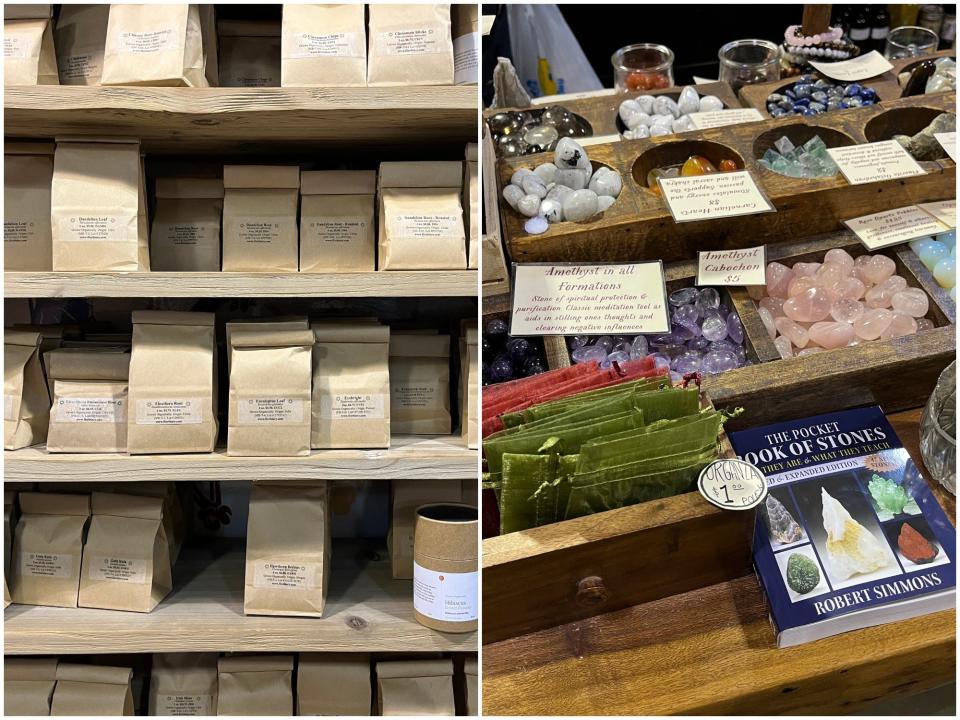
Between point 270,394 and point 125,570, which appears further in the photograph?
point 125,570

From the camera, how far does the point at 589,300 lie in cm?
151

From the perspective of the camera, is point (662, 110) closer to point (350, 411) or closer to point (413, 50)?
point (413, 50)

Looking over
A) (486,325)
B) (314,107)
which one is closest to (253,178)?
(314,107)

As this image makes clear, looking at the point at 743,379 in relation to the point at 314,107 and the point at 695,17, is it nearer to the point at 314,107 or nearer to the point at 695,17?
the point at 314,107

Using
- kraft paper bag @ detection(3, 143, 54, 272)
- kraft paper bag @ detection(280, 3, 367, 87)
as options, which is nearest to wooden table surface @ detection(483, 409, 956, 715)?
kraft paper bag @ detection(280, 3, 367, 87)

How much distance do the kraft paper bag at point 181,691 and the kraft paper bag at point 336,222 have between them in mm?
887

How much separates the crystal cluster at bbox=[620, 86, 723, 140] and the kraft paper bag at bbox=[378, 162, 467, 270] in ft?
1.81

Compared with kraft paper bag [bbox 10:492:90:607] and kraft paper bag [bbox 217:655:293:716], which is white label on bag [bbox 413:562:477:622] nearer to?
kraft paper bag [bbox 217:655:293:716]

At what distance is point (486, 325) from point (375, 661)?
0.77 meters

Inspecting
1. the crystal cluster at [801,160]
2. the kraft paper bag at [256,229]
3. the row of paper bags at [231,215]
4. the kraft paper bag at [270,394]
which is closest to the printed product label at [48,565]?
the kraft paper bag at [270,394]

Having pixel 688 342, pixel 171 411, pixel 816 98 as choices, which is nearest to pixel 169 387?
pixel 171 411

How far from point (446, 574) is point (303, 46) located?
0.94 metres

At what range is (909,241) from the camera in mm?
1633

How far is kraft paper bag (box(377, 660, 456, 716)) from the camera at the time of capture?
174cm
